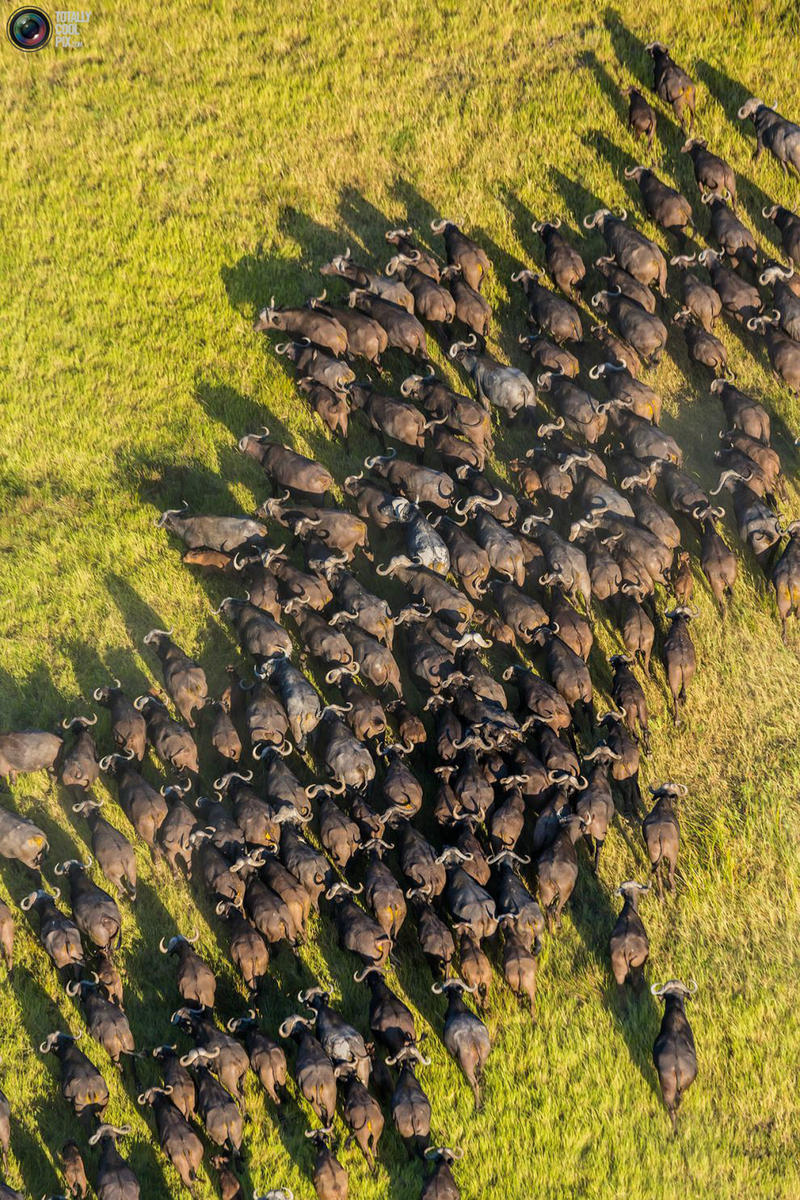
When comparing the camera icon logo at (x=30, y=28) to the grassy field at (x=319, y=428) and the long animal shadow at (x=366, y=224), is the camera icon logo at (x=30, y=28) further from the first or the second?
the long animal shadow at (x=366, y=224)

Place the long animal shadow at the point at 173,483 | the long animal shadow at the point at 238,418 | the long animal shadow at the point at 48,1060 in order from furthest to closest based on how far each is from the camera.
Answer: the long animal shadow at the point at 238,418
the long animal shadow at the point at 173,483
the long animal shadow at the point at 48,1060

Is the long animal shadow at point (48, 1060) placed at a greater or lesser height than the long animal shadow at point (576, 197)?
lesser

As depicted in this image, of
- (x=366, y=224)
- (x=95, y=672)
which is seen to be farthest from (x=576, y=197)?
(x=95, y=672)

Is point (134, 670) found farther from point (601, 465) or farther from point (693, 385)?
point (693, 385)

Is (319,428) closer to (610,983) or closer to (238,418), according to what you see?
(238,418)

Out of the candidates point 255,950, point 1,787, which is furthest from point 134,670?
point 255,950

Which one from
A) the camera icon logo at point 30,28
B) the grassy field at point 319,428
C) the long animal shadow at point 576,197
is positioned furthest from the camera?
the camera icon logo at point 30,28

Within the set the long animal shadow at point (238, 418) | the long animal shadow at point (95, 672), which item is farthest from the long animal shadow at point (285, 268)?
the long animal shadow at point (95, 672)
